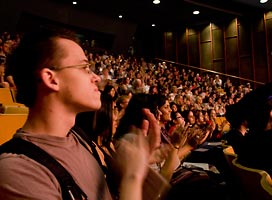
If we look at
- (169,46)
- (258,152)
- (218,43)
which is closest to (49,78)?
(258,152)

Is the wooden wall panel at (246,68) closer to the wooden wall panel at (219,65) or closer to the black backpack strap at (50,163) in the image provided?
the wooden wall panel at (219,65)

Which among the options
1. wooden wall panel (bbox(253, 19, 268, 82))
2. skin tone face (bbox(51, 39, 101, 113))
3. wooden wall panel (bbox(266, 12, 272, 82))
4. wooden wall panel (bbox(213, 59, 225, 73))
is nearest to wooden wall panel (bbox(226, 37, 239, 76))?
wooden wall panel (bbox(213, 59, 225, 73))

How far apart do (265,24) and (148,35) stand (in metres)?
5.40

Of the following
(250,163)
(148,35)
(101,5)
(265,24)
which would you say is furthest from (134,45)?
(250,163)

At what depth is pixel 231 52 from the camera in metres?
12.5

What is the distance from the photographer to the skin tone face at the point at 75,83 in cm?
87

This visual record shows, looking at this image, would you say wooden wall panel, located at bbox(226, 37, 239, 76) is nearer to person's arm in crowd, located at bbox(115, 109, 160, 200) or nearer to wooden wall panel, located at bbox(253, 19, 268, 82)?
wooden wall panel, located at bbox(253, 19, 268, 82)

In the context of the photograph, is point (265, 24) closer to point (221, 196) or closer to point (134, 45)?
point (134, 45)

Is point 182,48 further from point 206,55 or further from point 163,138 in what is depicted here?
point 163,138

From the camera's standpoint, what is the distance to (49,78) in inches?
33.4

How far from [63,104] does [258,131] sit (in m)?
1.74

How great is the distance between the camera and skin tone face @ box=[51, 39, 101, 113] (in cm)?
87

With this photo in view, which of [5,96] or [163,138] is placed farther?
[5,96]

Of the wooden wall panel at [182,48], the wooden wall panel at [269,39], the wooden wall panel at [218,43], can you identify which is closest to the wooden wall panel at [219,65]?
the wooden wall panel at [218,43]
